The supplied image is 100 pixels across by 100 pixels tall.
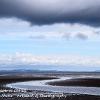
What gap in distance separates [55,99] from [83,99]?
3654mm

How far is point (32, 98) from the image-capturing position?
4222 cm

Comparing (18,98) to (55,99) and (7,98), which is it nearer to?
(7,98)

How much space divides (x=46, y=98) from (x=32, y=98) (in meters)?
1.92

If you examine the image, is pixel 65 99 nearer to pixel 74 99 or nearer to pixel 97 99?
pixel 74 99

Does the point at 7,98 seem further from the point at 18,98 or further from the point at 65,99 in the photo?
the point at 65,99

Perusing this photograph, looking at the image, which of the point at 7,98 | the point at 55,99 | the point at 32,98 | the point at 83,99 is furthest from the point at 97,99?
the point at 7,98

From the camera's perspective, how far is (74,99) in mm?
41969

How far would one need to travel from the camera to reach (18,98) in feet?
138

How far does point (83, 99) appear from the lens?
41.9 metres

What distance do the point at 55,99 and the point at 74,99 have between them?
2495mm

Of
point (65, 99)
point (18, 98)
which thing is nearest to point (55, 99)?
point (65, 99)

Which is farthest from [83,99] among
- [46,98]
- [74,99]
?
[46,98]

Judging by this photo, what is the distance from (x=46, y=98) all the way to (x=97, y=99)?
671 cm

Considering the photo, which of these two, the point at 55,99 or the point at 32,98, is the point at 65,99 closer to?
the point at 55,99
